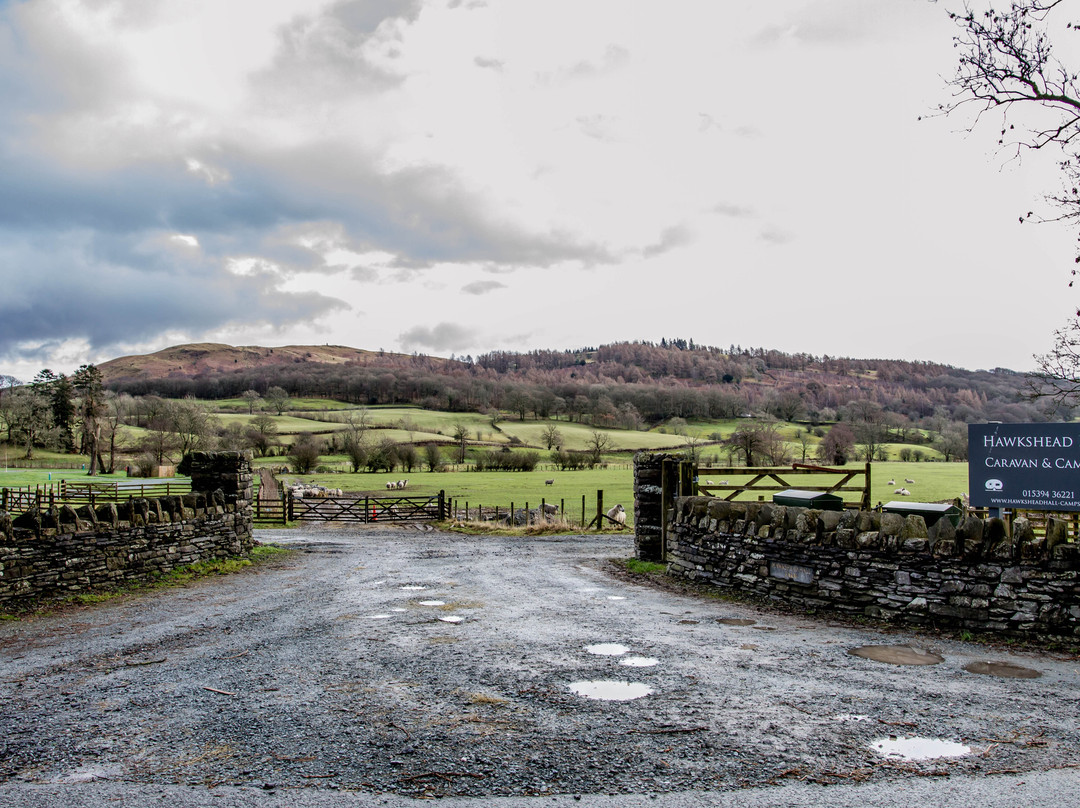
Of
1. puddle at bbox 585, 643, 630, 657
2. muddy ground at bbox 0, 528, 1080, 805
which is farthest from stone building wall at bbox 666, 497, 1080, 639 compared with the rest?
puddle at bbox 585, 643, 630, 657

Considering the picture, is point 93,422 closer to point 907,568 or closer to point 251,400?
point 907,568

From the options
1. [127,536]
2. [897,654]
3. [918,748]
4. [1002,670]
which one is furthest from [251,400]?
[918,748]

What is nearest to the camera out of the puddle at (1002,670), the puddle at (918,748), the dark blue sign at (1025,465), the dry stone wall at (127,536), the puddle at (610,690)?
the puddle at (918,748)

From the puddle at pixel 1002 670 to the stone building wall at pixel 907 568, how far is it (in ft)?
4.20

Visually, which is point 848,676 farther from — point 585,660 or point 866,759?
point 585,660

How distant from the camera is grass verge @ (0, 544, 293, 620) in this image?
10845 millimetres

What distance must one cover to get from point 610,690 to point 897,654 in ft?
12.0

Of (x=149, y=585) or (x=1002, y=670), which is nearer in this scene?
(x=1002, y=670)

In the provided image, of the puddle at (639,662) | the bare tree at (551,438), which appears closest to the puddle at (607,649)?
the puddle at (639,662)

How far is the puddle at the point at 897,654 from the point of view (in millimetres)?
7387

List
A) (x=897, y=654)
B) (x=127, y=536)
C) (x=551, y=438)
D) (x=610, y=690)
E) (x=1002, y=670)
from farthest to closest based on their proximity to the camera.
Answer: (x=551, y=438), (x=127, y=536), (x=897, y=654), (x=1002, y=670), (x=610, y=690)

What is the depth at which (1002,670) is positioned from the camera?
276 inches

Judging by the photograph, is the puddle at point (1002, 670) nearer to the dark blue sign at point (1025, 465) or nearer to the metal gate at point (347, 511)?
the dark blue sign at point (1025, 465)

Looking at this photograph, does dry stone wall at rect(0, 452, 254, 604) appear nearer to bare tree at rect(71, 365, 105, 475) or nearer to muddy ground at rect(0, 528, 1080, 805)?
muddy ground at rect(0, 528, 1080, 805)
